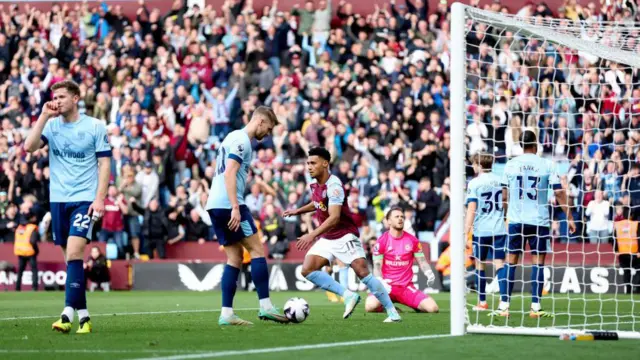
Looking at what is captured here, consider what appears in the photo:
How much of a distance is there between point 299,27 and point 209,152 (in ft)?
14.9

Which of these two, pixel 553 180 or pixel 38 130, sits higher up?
pixel 38 130

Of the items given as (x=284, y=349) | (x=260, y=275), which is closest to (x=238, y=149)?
(x=260, y=275)

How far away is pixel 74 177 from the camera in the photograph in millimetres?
10172

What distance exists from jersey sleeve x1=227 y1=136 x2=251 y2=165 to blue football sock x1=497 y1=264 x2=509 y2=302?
423 centimetres

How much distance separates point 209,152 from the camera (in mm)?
25531

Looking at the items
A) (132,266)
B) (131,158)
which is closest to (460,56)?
(132,266)

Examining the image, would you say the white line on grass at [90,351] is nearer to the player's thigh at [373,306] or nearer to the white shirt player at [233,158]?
the white shirt player at [233,158]

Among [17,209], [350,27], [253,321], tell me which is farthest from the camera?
[350,27]

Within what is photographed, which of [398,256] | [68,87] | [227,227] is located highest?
[68,87]

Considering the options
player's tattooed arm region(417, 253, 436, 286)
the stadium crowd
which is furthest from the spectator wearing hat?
player's tattooed arm region(417, 253, 436, 286)

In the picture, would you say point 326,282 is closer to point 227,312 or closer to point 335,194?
point 335,194

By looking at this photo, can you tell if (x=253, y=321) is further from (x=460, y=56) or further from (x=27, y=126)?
(x=27, y=126)

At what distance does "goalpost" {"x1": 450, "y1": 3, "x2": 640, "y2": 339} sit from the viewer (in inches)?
395

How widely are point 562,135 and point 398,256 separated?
8073 millimetres
